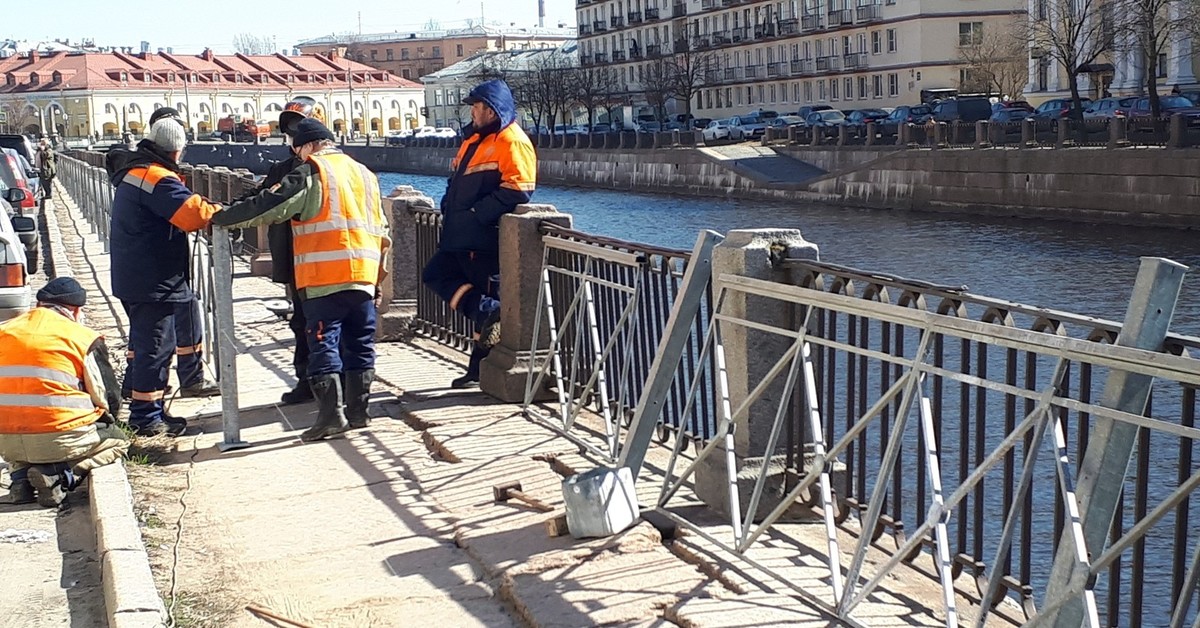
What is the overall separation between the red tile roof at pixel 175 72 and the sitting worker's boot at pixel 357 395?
4591 inches

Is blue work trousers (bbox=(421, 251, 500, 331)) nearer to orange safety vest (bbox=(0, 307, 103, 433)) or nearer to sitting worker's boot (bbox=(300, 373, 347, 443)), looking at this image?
sitting worker's boot (bbox=(300, 373, 347, 443))

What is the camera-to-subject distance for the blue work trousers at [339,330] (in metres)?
7.23

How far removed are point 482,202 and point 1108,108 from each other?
43.4 meters

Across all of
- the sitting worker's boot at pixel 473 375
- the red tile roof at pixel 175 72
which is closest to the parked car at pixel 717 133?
the sitting worker's boot at pixel 473 375

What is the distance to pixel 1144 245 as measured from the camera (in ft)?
100

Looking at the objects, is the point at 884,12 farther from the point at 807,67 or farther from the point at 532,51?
the point at 532,51

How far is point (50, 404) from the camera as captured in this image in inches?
263

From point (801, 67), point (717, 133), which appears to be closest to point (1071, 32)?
point (717, 133)

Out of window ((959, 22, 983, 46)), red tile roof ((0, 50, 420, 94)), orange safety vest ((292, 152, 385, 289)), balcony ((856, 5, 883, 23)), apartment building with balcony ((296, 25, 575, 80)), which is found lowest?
orange safety vest ((292, 152, 385, 289))

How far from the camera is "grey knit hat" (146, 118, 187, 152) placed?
7438 millimetres

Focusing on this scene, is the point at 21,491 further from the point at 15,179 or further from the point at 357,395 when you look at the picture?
the point at 15,179

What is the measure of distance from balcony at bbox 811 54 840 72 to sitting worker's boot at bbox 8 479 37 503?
2991 inches

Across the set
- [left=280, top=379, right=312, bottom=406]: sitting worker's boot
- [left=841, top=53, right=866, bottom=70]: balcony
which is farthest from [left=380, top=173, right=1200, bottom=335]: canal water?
[left=841, top=53, right=866, bottom=70]: balcony

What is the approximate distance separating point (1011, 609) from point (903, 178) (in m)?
38.8
